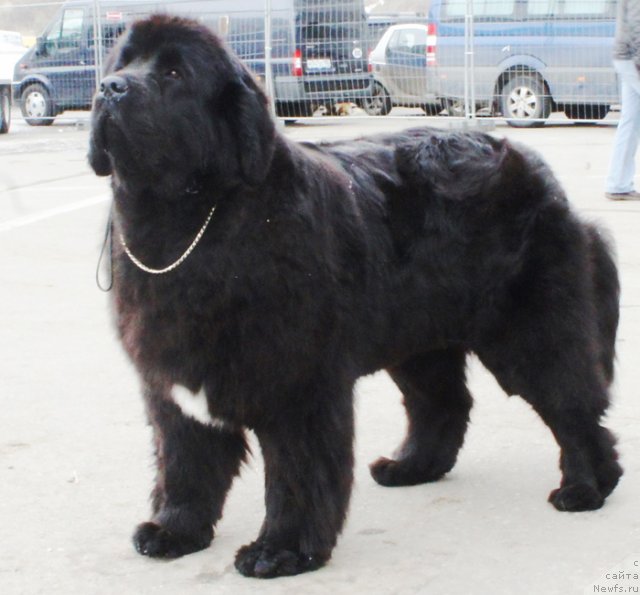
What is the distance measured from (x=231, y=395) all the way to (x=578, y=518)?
1279 millimetres

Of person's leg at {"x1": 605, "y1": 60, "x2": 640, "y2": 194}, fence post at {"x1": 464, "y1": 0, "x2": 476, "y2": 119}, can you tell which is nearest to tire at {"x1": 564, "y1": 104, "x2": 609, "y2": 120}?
fence post at {"x1": 464, "y1": 0, "x2": 476, "y2": 119}

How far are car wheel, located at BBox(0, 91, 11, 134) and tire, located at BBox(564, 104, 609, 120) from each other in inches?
309

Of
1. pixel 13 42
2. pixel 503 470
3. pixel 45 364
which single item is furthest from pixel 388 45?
pixel 503 470

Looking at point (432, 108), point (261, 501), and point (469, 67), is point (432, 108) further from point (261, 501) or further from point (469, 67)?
point (261, 501)

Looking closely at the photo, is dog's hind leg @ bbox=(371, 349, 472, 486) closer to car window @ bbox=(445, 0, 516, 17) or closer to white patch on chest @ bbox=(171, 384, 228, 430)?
white patch on chest @ bbox=(171, 384, 228, 430)

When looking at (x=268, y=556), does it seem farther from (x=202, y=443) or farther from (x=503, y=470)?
(x=503, y=470)

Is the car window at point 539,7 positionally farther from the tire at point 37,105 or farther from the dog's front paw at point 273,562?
the dog's front paw at point 273,562

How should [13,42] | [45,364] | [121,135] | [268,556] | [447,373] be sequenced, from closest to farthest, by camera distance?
[121,135] → [268,556] → [447,373] → [45,364] → [13,42]

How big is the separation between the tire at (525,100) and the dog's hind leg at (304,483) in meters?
12.5

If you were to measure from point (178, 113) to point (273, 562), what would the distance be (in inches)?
49.8

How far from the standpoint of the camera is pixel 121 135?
10.2 feet

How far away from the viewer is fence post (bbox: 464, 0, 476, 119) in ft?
49.9

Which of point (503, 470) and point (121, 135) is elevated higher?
point (121, 135)

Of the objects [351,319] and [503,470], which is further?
[503,470]
